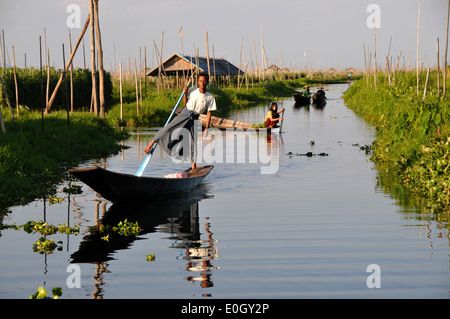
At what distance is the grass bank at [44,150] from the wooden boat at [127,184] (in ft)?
5.42

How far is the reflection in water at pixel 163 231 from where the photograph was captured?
6651 millimetres

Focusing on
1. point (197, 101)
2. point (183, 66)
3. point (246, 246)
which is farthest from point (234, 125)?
point (183, 66)

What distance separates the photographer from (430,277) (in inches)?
245

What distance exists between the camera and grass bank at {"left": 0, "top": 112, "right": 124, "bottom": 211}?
1095 cm

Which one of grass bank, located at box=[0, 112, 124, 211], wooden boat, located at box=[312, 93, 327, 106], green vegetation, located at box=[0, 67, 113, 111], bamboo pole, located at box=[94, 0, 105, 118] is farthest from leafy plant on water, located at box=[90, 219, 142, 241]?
wooden boat, located at box=[312, 93, 327, 106]

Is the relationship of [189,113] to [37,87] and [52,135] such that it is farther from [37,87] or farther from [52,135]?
[37,87]

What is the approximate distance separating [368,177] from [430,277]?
6988 millimetres

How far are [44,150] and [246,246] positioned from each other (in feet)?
27.1

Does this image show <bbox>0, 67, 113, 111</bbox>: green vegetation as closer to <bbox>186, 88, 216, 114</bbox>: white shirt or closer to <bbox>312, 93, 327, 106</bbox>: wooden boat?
<bbox>186, 88, 216, 114</bbox>: white shirt

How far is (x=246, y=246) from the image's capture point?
Answer: 749cm

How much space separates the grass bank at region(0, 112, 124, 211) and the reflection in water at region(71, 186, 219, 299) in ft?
5.88

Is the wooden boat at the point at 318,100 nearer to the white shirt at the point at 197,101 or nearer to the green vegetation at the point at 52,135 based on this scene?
the green vegetation at the point at 52,135
